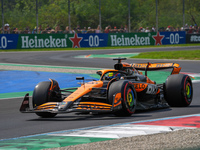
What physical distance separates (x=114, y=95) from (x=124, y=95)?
203mm

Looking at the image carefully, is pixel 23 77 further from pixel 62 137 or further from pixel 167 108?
pixel 62 137

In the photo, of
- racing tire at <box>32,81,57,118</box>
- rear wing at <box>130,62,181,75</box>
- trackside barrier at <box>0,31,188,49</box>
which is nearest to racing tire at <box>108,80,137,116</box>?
racing tire at <box>32,81,57,118</box>

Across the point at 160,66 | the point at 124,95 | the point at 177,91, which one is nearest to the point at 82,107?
the point at 124,95

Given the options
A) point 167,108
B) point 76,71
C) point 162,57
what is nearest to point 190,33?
point 162,57

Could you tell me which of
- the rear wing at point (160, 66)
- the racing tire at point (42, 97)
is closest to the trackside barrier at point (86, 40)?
the rear wing at point (160, 66)

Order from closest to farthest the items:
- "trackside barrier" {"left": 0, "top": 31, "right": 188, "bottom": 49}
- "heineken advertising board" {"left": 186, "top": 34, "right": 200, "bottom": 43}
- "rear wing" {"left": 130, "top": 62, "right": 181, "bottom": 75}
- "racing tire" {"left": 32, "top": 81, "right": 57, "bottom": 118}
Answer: "racing tire" {"left": 32, "top": 81, "right": 57, "bottom": 118} → "rear wing" {"left": 130, "top": 62, "right": 181, "bottom": 75} → "trackside barrier" {"left": 0, "top": 31, "right": 188, "bottom": 49} → "heineken advertising board" {"left": 186, "top": 34, "right": 200, "bottom": 43}

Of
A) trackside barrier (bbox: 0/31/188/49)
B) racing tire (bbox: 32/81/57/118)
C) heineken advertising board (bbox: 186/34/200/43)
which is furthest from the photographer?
heineken advertising board (bbox: 186/34/200/43)

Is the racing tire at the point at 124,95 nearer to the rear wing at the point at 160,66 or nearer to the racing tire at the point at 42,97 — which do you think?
the racing tire at the point at 42,97

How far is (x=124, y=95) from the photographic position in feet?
29.3

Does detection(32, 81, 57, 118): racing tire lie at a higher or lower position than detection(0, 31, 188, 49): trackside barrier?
lower

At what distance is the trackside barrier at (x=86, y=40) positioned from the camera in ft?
130

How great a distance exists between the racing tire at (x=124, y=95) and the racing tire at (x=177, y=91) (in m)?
1.49

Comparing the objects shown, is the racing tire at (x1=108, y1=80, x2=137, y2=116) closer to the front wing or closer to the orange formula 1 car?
the orange formula 1 car

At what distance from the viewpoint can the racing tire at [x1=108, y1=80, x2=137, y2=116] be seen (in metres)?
8.92
